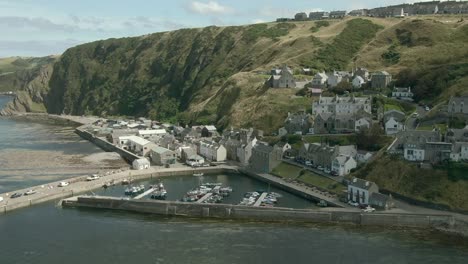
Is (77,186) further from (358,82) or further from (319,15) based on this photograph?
(319,15)

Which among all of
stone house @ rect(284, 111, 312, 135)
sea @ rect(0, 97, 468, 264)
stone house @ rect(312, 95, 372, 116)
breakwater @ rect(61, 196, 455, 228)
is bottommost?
sea @ rect(0, 97, 468, 264)

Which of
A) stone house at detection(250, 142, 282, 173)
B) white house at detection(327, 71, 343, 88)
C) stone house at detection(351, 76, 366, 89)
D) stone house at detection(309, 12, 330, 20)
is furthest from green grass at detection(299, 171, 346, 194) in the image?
stone house at detection(309, 12, 330, 20)

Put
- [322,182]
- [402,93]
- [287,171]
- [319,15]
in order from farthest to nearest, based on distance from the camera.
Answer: [319,15] < [402,93] < [287,171] < [322,182]

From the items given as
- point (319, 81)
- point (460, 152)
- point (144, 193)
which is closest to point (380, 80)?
point (319, 81)

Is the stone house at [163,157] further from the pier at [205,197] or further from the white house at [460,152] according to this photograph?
the white house at [460,152]

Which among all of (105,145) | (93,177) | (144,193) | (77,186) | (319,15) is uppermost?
(319,15)

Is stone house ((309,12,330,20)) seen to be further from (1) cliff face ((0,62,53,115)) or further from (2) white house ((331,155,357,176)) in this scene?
(2) white house ((331,155,357,176))

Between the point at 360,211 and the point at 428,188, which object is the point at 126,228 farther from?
the point at 428,188
